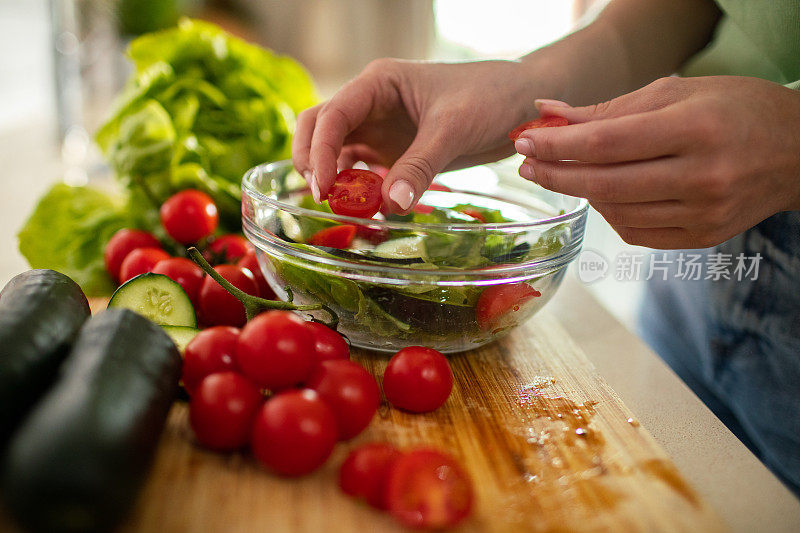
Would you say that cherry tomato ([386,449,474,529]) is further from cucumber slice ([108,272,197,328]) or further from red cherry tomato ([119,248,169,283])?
red cherry tomato ([119,248,169,283])

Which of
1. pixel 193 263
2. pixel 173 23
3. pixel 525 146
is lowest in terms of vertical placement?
pixel 173 23

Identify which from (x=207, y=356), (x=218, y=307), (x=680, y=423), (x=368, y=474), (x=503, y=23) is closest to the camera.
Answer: (x=368, y=474)

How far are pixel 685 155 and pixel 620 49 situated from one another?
1.63ft

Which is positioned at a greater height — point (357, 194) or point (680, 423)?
point (357, 194)

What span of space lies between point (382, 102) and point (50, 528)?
0.75 metres

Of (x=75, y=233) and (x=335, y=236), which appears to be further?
(x=75, y=233)

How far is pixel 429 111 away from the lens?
0.95 meters

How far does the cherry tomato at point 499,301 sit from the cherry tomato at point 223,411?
319mm

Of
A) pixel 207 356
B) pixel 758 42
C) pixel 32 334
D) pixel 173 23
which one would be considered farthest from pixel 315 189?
pixel 173 23

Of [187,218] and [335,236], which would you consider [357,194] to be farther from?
[187,218]

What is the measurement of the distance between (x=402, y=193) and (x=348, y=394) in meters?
0.27

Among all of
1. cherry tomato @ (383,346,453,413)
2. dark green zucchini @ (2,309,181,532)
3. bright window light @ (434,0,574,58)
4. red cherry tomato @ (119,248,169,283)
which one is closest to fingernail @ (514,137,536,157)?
cherry tomato @ (383,346,453,413)

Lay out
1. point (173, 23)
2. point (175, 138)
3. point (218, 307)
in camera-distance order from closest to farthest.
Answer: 1. point (218, 307)
2. point (175, 138)
3. point (173, 23)

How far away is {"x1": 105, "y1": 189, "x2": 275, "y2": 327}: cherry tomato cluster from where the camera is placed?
93cm
